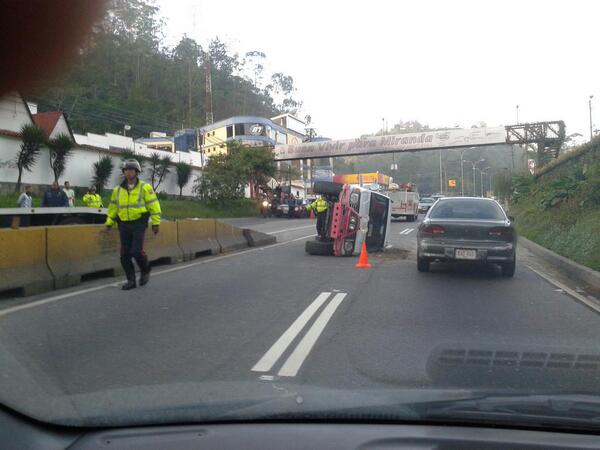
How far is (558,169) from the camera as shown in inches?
1023

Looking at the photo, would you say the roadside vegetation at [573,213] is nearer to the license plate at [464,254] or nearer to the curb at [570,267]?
the curb at [570,267]

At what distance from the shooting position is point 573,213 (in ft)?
62.1

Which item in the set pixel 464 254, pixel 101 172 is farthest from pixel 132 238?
pixel 101 172

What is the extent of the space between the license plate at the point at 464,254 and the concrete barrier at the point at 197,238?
5882mm

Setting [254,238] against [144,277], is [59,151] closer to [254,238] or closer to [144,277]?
[254,238]

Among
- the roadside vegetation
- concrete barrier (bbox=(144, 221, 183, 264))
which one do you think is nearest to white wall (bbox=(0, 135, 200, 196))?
concrete barrier (bbox=(144, 221, 183, 264))

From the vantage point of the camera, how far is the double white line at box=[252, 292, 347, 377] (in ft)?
17.7

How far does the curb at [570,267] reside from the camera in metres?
11.0

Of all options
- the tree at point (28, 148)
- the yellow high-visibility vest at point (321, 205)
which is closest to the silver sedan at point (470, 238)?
the yellow high-visibility vest at point (321, 205)

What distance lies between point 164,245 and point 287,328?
21.7 feet

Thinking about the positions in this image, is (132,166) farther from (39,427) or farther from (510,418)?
(510,418)

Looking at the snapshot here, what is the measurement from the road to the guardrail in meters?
0.42

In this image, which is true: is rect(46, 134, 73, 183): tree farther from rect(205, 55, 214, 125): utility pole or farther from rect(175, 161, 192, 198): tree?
rect(205, 55, 214, 125): utility pole

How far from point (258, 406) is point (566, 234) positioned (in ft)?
52.0
